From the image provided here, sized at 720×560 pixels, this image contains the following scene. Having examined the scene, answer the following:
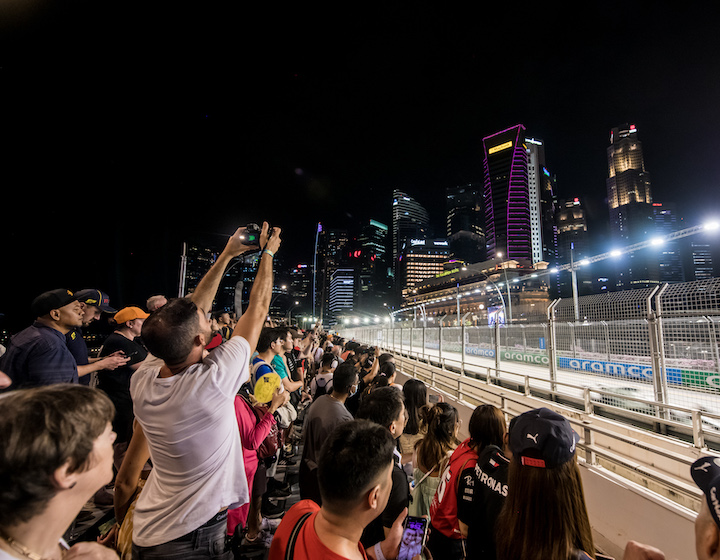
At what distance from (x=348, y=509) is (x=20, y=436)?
0.96 meters

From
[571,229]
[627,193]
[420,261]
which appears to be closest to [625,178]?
[627,193]

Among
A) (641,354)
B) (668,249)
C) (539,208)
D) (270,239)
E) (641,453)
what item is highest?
(539,208)

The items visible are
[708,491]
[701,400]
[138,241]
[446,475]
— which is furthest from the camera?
[138,241]

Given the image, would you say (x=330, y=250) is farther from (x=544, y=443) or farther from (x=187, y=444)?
(x=544, y=443)

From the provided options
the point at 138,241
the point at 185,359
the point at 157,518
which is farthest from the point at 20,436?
the point at 138,241

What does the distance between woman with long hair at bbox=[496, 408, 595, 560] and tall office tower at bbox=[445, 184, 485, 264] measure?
541 ft

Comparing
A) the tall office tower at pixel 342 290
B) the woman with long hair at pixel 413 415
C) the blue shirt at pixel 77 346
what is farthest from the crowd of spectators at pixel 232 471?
the tall office tower at pixel 342 290

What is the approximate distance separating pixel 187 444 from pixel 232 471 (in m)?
0.34

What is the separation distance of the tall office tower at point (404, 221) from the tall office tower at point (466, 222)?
17901 mm

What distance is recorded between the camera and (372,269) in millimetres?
151125

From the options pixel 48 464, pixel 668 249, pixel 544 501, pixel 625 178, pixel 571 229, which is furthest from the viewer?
pixel 571 229

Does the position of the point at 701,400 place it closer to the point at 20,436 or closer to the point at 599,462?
the point at 599,462

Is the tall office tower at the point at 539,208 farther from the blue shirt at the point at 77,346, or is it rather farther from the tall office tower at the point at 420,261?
the blue shirt at the point at 77,346

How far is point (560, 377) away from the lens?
6707mm
